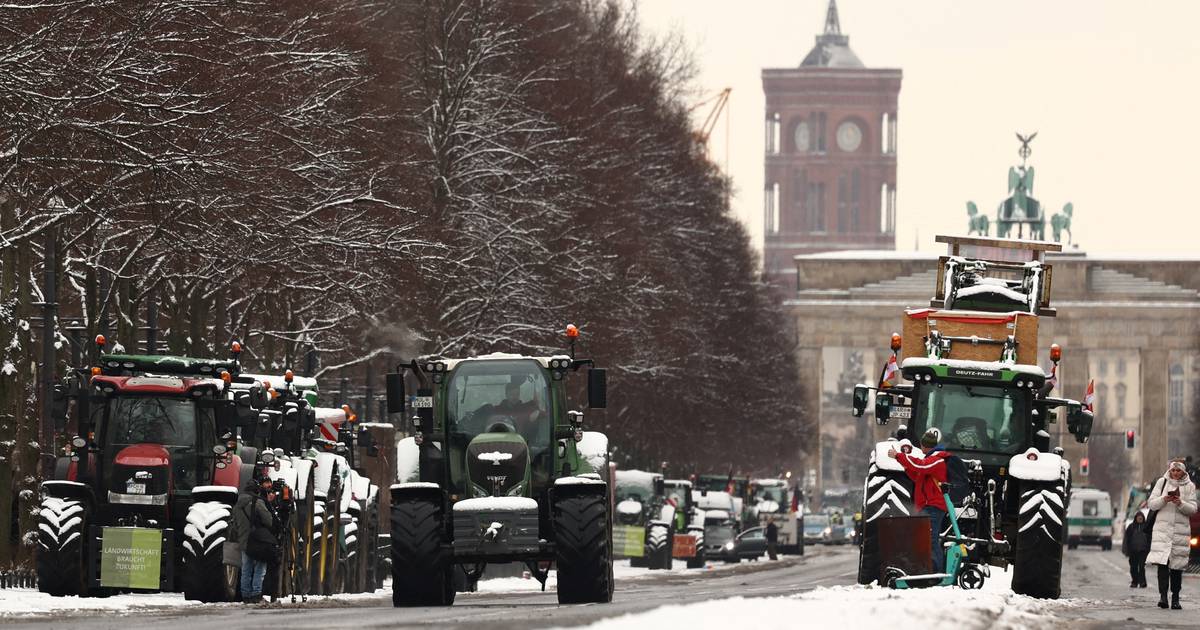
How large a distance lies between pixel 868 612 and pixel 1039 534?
814 centimetres

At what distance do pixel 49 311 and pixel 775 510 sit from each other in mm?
51342

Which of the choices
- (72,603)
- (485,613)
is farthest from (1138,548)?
(485,613)

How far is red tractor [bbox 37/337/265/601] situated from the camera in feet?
99.1

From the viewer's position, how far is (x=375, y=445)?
4381 centimetres

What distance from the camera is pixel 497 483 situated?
→ 28.3 metres

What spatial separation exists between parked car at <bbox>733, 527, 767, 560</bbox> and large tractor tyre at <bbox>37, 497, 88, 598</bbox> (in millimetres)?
44149

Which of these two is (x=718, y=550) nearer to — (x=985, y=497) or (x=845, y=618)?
(x=985, y=497)

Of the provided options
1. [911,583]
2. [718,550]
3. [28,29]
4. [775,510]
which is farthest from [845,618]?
[775,510]

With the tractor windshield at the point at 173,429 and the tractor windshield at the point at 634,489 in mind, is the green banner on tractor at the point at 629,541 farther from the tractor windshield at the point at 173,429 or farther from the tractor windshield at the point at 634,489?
the tractor windshield at the point at 173,429

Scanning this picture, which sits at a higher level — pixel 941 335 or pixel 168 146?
pixel 168 146

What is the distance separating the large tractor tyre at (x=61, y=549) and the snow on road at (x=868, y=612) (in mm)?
8298

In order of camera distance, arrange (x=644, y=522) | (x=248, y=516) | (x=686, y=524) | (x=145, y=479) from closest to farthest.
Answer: (x=248, y=516)
(x=145, y=479)
(x=644, y=522)
(x=686, y=524)

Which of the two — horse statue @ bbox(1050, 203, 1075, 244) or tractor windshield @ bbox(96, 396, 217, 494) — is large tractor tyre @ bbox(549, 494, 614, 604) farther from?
horse statue @ bbox(1050, 203, 1075, 244)

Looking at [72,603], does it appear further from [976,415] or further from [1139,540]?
[1139,540]
